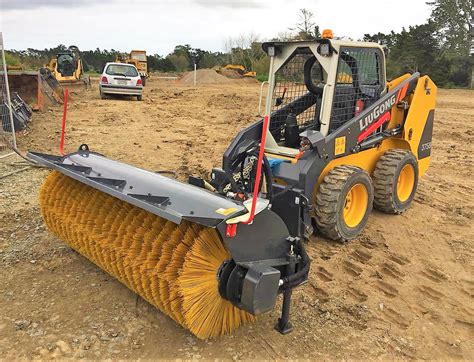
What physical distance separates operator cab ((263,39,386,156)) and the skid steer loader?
0.01m

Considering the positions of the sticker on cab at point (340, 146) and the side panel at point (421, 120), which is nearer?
the sticker on cab at point (340, 146)

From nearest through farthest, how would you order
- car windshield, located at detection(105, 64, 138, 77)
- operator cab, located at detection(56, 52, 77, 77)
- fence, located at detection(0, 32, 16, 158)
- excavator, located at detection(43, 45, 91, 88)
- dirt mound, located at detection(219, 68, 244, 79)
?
fence, located at detection(0, 32, 16, 158)
car windshield, located at detection(105, 64, 138, 77)
excavator, located at detection(43, 45, 91, 88)
operator cab, located at detection(56, 52, 77, 77)
dirt mound, located at detection(219, 68, 244, 79)

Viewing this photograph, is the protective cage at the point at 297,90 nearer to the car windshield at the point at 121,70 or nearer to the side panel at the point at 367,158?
the side panel at the point at 367,158

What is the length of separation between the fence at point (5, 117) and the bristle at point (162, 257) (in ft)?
16.6

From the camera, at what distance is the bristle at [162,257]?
2980 mm

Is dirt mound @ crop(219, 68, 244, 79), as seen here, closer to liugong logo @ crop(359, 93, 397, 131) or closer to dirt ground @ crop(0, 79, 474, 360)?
dirt ground @ crop(0, 79, 474, 360)

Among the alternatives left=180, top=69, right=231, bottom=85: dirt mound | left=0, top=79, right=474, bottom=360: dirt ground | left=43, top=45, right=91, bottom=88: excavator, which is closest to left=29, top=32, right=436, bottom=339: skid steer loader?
left=0, top=79, right=474, bottom=360: dirt ground

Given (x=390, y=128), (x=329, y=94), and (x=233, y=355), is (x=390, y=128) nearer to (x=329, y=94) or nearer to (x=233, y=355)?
(x=329, y=94)

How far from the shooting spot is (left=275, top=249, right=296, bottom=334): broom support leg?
10.4 ft

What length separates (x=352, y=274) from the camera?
14.1 ft

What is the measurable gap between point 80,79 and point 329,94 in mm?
20366

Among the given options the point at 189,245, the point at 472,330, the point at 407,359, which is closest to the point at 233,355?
the point at 189,245

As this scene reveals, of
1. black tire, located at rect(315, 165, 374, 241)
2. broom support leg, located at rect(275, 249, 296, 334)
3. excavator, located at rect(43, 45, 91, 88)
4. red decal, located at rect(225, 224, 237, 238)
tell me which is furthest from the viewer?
excavator, located at rect(43, 45, 91, 88)

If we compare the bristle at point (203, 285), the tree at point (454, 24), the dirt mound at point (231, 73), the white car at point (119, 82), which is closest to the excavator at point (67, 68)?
the white car at point (119, 82)
